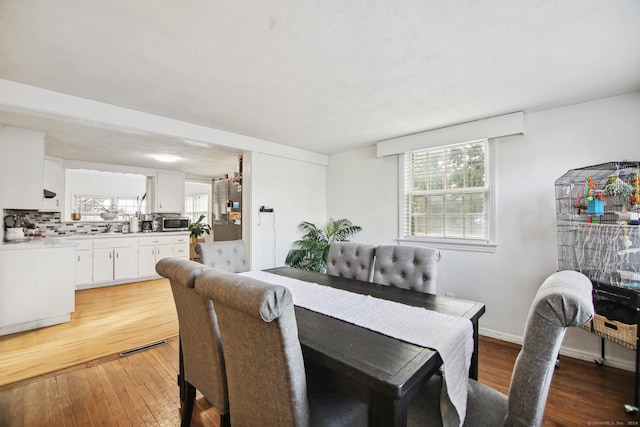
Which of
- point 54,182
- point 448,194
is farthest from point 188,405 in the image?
point 54,182

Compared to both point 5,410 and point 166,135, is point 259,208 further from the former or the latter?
point 5,410

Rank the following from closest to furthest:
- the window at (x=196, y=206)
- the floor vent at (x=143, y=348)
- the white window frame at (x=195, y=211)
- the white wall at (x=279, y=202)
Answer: the floor vent at (x=143, y=348) → the white wall at (x=279, y=202) → the white window frame at (x=195, y=211) → the window at (x=196, y=206)

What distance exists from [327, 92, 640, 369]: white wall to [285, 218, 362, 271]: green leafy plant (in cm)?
149

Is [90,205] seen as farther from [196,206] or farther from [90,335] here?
[90,335]

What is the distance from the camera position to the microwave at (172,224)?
573cm

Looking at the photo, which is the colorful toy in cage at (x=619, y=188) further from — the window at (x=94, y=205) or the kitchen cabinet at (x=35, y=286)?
the window at (x=94, y=205)

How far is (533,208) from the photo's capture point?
2.67 meters

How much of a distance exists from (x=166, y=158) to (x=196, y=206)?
4151 mm

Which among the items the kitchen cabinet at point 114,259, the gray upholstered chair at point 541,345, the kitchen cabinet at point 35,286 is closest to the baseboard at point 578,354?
the gray upholstered chair at point 541,345

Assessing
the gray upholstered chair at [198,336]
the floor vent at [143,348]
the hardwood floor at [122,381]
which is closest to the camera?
the gray upholstered chair at [198,336]

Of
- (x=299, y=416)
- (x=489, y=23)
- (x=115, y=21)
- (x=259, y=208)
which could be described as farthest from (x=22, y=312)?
(x=489, y=23)

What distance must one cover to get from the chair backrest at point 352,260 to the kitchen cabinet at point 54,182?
15.6 feet

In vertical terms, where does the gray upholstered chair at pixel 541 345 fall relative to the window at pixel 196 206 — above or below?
below

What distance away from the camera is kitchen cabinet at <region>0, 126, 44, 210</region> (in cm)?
310
